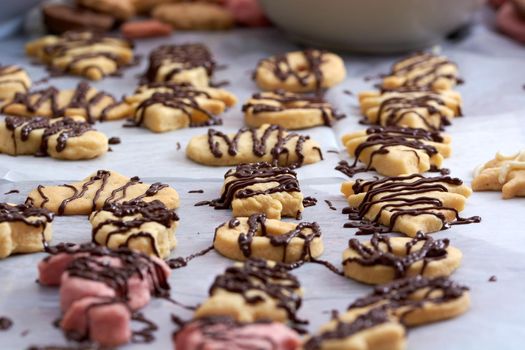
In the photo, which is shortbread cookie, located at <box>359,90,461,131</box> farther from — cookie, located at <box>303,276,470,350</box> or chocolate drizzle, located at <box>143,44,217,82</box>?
cookie, located at <box>303,276,470,350</box>

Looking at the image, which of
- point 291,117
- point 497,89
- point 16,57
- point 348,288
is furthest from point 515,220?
point 16,57

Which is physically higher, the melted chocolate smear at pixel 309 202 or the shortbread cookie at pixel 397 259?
the melted chocolate smear at pixel 309 202

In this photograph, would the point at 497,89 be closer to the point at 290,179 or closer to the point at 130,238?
the point at 290,179

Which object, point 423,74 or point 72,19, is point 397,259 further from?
point 72,19

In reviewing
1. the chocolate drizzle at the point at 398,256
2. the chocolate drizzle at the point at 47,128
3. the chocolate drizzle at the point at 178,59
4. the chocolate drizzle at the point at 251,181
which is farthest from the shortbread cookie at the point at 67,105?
the chocolate drizzle at the point at 398,256

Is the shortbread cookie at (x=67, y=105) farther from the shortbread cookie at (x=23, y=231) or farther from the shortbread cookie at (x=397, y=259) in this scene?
the shortbread cookie at (x=397, y=259)

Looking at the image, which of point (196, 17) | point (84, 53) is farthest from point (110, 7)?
point (84, 53)
